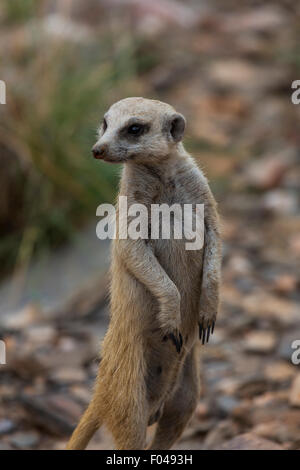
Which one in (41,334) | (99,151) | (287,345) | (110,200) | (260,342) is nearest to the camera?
(99,151)

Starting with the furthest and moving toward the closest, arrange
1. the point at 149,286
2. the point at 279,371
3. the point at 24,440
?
the point at 279,371 < the point at 24,440 < the point at 149,286

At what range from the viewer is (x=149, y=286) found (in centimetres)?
293

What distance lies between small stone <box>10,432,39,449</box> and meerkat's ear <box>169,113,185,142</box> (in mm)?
1988

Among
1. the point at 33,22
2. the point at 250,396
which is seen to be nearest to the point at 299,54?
the point at 33,22

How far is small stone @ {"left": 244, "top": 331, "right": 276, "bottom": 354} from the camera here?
489 cm

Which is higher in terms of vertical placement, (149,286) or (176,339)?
(149,286)

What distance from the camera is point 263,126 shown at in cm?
812

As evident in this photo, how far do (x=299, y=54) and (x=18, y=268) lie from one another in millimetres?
4565

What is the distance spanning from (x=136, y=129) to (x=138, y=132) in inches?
0.7

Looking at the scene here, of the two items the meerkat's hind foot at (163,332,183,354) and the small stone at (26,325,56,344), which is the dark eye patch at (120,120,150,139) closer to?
the meerkat's hind foot at (163,332,183,354)

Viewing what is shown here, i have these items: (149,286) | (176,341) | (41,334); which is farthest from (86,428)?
(41,334)

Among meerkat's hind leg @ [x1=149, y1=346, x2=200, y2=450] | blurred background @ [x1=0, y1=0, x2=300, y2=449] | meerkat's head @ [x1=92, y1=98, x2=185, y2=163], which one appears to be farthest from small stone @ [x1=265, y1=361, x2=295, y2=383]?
meerkat's head @ [x1=92, y1=98, x2=185, y2=163]

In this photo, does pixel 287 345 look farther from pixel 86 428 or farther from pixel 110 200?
pixel 110 200

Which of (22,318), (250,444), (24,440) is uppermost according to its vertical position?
(22,318)
